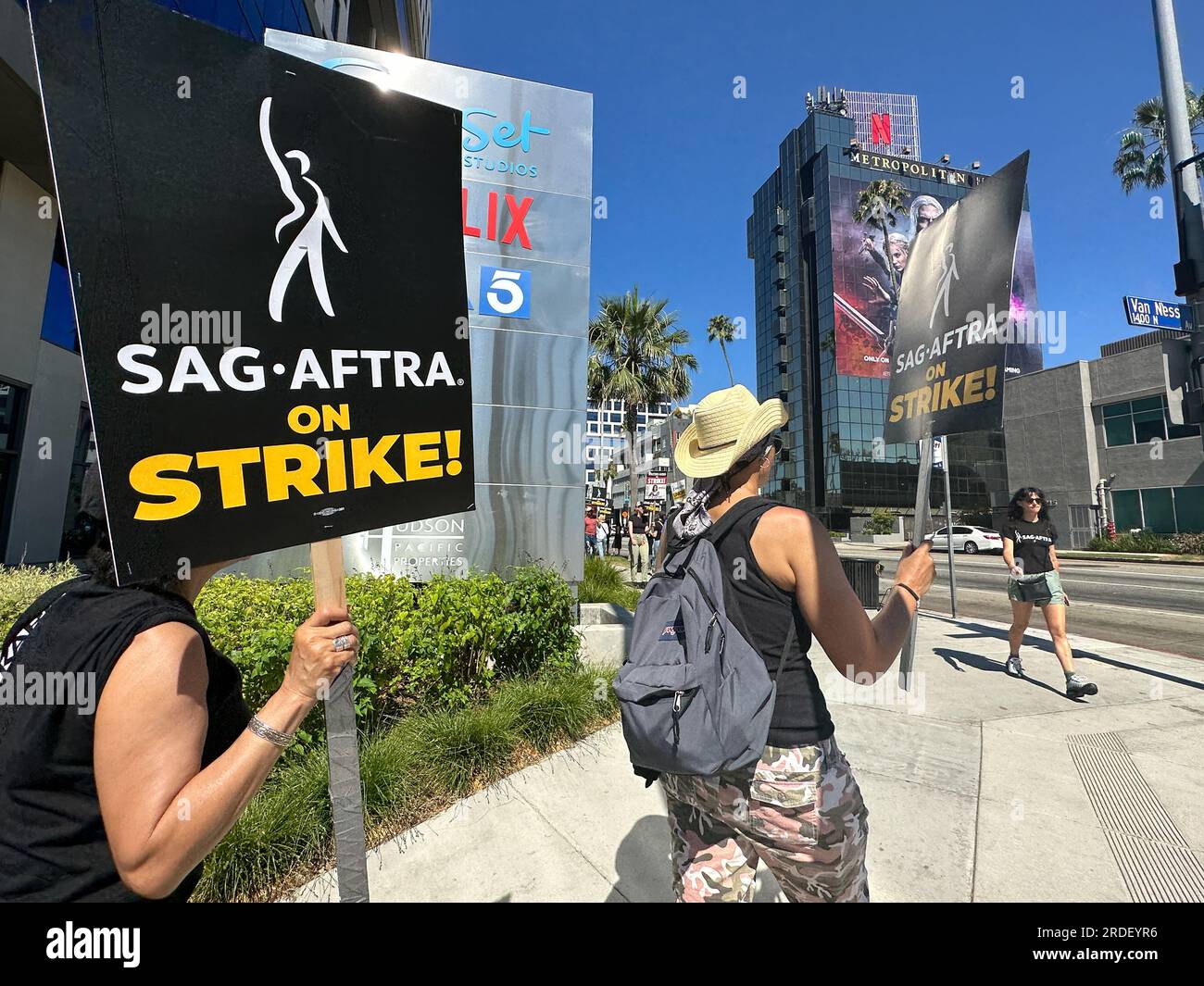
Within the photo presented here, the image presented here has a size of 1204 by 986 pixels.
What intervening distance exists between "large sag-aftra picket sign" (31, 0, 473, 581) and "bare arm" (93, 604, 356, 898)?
207mm

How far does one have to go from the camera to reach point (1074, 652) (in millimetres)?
7578

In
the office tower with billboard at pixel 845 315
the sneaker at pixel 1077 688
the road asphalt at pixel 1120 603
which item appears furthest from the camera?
the office tower with billboard at pixel 845 315

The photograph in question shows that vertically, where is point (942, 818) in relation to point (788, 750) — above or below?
below

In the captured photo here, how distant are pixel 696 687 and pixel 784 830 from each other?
51 cm

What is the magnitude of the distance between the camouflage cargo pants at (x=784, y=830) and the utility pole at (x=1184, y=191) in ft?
21.6

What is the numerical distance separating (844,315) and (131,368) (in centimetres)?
6597

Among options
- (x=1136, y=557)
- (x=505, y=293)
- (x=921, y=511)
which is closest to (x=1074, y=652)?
(x=921, y=511)

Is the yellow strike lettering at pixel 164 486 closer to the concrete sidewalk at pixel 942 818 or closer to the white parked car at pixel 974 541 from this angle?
the concrete sidewalk at pixel 942 818

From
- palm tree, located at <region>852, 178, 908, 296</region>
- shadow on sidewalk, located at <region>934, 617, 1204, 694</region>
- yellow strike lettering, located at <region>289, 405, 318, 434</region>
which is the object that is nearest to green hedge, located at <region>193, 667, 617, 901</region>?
yellow strike lettering, located at <region>289, 405, 318, 434</region>

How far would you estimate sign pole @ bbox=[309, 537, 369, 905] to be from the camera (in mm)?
1570

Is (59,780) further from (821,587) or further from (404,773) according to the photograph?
(404,773)

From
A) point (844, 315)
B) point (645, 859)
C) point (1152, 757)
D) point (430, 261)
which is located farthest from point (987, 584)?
point (844, 315)

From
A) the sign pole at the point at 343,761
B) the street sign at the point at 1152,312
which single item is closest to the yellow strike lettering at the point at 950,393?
the sign pole at the point at 343,761

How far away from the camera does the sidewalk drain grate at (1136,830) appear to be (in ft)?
9.01
